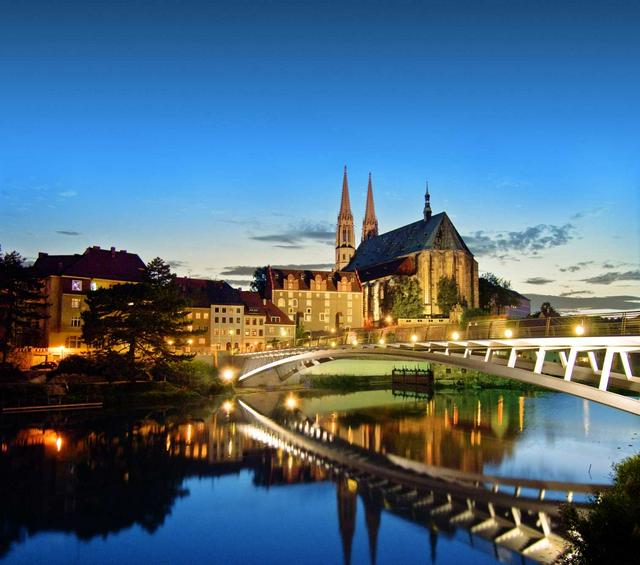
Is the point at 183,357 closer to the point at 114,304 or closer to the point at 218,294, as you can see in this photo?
the point at 114,304

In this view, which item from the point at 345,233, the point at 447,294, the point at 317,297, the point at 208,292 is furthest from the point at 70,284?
the point at 345,233

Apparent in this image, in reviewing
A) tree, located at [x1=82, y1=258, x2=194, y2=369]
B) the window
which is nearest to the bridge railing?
tree, located at [x1=82, y1=258, x2=194, y2=369]

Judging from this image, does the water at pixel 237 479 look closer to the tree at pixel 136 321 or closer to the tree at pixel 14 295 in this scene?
the tree at pixel 136 321

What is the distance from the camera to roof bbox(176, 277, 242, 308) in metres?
92.1

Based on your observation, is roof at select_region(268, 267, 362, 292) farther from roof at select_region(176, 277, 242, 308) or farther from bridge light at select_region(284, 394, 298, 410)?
bridge light at select_region(284, 394, 298, 410)

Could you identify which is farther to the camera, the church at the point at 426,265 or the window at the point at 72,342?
the church at the point at 426,265

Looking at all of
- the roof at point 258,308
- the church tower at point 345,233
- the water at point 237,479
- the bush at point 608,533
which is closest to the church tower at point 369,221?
the church tower at point 345,233

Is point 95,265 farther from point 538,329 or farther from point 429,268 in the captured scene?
→ point 429,268

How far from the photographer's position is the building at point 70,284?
236ft

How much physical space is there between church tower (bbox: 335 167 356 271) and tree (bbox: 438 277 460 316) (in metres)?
43.9

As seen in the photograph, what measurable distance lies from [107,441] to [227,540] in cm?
2033

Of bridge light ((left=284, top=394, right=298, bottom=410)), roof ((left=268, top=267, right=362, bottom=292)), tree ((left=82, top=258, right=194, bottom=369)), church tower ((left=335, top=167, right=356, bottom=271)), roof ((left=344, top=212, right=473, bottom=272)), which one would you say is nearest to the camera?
tree ((left=82, top=258, right=194, bottom=369))

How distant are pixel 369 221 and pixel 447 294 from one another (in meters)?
56.9

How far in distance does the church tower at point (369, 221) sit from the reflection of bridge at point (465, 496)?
133 metres
